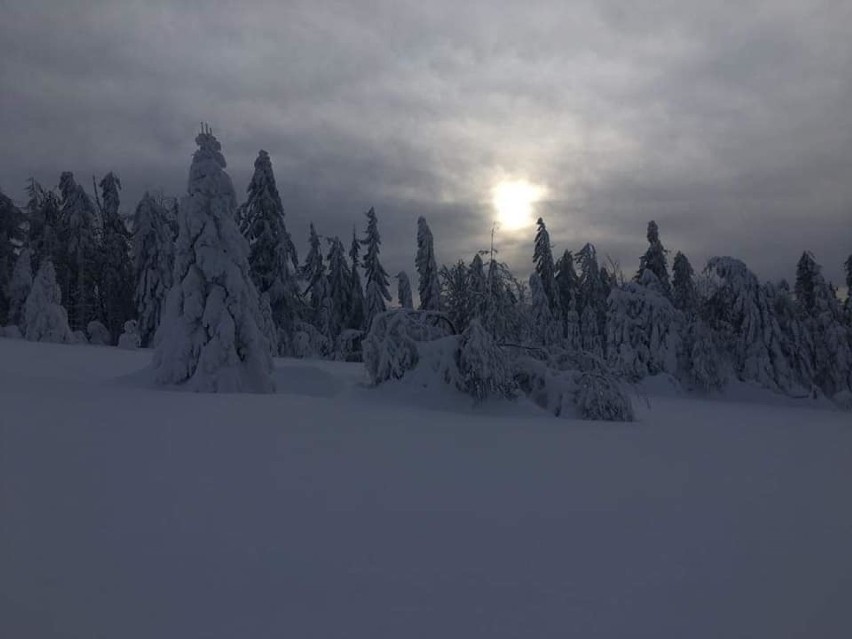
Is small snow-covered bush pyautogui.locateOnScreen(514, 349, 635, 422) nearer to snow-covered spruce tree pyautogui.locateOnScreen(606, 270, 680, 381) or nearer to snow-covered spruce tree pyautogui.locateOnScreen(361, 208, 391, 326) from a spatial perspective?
snow-covered spruce tree pyautogui.locateOnScreen(606, 270, 680, 381)

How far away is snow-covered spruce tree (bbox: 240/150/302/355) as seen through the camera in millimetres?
32750

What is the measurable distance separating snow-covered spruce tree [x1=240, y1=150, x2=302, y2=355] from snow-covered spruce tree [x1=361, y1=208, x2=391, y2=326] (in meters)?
12.5

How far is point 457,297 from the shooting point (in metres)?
18.3

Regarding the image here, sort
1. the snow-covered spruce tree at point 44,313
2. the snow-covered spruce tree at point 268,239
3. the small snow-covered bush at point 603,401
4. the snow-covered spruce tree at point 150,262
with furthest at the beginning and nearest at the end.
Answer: the snow-covered spruce tree at point 150,262 → the snow-covered spruce tree at point 268,239 → the snow-covered spruce tree at point 44,313 → the small snow-covered bush at point 603,401

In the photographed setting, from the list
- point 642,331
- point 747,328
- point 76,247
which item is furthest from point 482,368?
point 76,247

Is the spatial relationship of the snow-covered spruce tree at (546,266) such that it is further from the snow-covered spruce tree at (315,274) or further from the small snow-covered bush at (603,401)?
the small snow-covered bush at (603,401)

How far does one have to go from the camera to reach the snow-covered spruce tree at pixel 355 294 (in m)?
47.4

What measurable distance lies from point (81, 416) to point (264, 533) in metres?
4.56

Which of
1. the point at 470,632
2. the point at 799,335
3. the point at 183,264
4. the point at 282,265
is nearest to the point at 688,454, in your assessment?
the point at 470,632

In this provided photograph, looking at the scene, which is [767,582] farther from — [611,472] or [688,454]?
[688,454]

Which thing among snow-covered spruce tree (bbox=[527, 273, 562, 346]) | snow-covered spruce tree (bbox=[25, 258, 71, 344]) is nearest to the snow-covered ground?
snow-covered spruce tree (bbox=[25, 258, 71, 344])

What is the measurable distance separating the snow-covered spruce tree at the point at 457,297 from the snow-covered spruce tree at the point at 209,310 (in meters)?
5.68

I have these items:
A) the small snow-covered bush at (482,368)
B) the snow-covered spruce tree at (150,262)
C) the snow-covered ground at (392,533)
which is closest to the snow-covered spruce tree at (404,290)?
the snow-covered spruce tree at (150,262)

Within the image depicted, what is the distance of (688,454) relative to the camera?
8.70 metres
